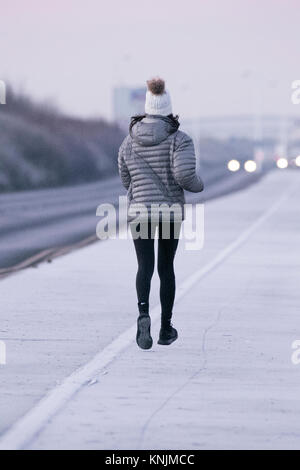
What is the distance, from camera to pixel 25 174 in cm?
6438

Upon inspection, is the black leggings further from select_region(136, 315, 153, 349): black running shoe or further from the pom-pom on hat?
the pom-pom on hat

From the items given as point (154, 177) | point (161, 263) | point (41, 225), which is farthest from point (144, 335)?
point (41, 225)

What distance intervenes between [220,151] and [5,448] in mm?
188303

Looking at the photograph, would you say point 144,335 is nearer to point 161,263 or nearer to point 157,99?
point 161,263

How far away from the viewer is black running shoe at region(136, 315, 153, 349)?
10.2 meters

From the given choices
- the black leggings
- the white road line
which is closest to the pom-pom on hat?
the black leggings

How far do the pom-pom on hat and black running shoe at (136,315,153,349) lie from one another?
1588mm

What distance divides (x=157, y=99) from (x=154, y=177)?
24.1 inches

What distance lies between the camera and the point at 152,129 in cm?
1016

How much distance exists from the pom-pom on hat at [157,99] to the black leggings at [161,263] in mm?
863

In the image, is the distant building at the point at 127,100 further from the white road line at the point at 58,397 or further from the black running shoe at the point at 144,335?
the black running shoe at the point at 144,335

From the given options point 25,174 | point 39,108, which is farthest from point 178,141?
point 39,108

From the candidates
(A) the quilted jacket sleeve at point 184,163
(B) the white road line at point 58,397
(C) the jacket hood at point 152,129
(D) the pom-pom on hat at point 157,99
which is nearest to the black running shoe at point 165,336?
(B) the white road line at point 58,397
